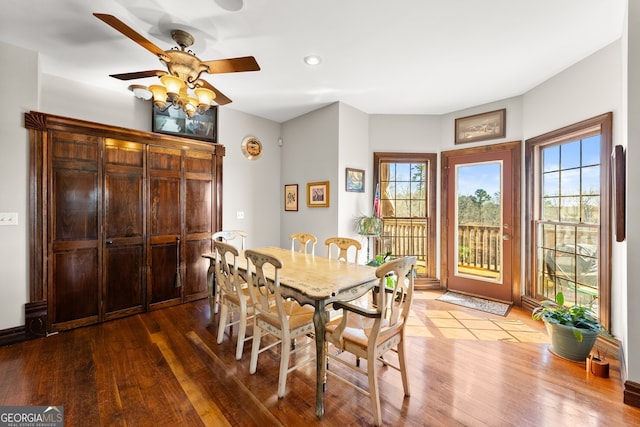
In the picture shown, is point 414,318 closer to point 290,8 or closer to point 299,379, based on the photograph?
point 299,379

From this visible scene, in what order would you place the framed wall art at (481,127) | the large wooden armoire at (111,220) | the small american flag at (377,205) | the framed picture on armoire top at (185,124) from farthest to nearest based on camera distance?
the small american flag at (377,205)
the framed wall art at (481,127)
the framed picture on armoire top at (185,124)
the large wooden armoire at (111,220)

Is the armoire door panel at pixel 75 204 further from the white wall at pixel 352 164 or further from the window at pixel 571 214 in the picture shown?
the window at pixel 571 214

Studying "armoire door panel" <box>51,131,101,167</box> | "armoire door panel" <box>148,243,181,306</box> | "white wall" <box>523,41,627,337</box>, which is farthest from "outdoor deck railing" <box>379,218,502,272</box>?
"armoire door panel" <box>51,131,101,167</box>

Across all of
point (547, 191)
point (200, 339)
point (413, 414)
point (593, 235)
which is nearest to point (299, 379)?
point (413, 414)

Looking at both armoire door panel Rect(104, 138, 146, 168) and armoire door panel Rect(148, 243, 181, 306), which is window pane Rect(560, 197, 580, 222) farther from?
armoire door panel Rect(104, 138, 146, 168)

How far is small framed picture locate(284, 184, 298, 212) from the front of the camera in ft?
14.6

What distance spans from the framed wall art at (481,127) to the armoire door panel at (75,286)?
4991 millimetres

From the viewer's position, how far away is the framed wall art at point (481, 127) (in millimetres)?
3723

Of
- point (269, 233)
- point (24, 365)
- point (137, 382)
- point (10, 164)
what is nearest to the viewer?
point (137, 382)

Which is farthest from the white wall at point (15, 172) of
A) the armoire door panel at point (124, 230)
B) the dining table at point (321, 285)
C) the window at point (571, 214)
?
the window at point (571, 214)

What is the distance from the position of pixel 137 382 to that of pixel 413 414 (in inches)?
76.7

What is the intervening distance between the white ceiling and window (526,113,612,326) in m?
0.82

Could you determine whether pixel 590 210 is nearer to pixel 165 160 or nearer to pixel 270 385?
pixel 270 385

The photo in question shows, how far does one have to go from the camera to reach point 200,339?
264cm
